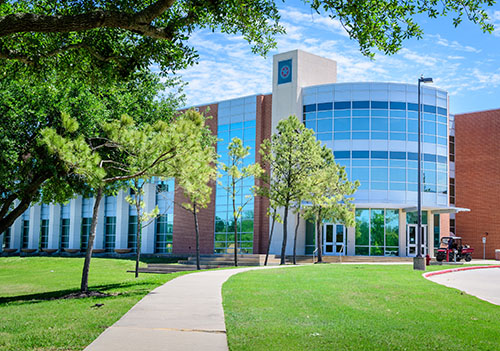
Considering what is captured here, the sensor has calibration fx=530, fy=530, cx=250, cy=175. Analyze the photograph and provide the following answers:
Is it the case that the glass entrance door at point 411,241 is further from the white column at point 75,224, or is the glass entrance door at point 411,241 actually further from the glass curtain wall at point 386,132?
the white column at point 75,224

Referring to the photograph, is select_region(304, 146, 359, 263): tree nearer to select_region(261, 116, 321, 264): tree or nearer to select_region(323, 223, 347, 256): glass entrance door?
select_region(261, 116, 321, 264): tree

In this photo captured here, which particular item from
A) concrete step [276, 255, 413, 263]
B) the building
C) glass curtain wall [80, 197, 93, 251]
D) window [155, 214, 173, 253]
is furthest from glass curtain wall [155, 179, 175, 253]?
concrete step [276, 255, 413, 263]

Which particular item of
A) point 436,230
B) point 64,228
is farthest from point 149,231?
point 436,230

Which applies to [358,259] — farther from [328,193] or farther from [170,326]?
[170,326]

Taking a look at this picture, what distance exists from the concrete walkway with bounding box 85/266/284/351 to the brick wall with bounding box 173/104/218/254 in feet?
122

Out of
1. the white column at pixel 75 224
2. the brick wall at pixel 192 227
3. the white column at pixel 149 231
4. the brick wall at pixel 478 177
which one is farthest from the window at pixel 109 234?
the brick wall at pixel 478 177

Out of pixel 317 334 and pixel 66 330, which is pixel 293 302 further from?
pixel 66 330

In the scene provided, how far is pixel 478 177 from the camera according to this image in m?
53.9

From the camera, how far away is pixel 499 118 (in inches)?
2084

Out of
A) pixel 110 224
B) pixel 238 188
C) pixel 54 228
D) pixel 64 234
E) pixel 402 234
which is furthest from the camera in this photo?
pixel 54 228

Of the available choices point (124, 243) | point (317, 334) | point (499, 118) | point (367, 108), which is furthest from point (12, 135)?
point (499, 118)

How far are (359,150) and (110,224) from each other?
96.9ft

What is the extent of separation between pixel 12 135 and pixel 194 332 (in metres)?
9.32

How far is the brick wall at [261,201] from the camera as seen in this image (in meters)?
46.5
